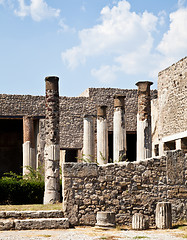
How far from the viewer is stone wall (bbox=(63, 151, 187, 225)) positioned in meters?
10.4

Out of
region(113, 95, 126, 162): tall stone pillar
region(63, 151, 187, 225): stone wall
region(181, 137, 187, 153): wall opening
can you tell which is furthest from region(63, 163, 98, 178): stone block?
region(181, 137, 187, 153): wall opening

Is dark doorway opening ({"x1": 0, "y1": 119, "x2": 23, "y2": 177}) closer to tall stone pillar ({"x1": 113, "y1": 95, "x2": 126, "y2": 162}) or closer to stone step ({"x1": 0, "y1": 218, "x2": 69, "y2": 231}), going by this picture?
tall stone pillar ({"x1": 113, "y1": 95, "x2": 126, "y2": 162})

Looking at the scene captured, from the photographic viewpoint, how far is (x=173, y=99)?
18.9m

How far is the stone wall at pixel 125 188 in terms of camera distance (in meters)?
10.4

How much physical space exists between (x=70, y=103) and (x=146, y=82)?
24.5ft

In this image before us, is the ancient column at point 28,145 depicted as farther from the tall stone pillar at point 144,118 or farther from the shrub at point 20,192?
the tall stone pillar at point 144,118

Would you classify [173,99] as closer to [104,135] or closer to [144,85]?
[104,135]

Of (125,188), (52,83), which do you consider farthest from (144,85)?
(125,188)

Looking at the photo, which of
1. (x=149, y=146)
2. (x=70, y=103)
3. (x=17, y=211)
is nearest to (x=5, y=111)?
(x=70, y=103)

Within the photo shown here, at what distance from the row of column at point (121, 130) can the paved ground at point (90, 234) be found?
5.23 m

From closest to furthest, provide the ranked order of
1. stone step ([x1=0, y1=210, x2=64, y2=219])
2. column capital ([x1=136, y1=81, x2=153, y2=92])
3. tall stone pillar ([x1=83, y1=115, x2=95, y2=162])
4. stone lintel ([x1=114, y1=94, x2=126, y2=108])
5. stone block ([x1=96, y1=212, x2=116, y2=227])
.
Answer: stone block ([x1=96, y1=212, x2=116, y2=227]), stone step ([x1=0, y1=210, x2=64, y2=219]), column capital ([x1=136, y1=81, x2=153, y2=92]), stone lintel ([x1=114, y1=94, x2=126, y2=108]), tall stone pillar ([x1=83, y1=115, x2=95, y2=162])

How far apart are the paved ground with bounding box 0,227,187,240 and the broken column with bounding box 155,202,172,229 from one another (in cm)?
34

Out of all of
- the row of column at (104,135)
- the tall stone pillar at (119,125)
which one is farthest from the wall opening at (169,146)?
the tall stone pillar at (119,125)

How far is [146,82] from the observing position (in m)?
15.1
